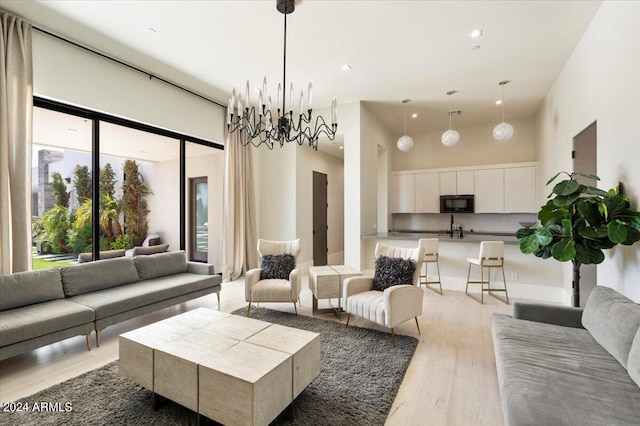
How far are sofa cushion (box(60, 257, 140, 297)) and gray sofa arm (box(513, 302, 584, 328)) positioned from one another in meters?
4.34

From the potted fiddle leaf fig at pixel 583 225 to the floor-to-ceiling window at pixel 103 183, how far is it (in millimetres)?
5099

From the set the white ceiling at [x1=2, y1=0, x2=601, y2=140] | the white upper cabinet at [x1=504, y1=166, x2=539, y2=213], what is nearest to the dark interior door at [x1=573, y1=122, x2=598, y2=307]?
the white ceiling at [x1=2, y1=0, x2=601, y2=140]

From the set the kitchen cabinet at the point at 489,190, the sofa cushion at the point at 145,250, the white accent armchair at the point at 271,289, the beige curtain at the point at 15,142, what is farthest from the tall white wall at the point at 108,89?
the kitchen cabinet at the point at 489,190

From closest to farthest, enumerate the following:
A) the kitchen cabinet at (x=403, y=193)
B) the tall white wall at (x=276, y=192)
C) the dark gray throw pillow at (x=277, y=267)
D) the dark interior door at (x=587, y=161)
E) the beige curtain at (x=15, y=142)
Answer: the beige curtain at (x=15, y=142) < the dark interior door at (x=587, y=161) < the dark gray throw pillow at (x=277, y=267) < the tall white wall at (x=276, y=192) < the kitchen cabinet at (x=403, y=193)

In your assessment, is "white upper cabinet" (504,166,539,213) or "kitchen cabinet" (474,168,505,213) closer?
"white upper cabinet" (504,166,539,213)

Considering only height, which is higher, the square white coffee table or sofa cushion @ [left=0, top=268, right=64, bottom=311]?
sofa cushion @ [left=0, top=268, right=64, bottom=311]

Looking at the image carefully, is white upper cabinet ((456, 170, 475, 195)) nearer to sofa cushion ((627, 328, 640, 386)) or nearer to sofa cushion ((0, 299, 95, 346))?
sofa cushion ((627, 328, 640, 386))

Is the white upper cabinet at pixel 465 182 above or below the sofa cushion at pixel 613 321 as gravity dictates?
above

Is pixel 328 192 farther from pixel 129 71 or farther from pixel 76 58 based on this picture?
pixel 76 58

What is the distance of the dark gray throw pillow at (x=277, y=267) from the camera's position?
4004 millimetres

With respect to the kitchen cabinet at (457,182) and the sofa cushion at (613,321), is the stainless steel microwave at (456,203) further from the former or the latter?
the sofa cushion at (613,321)

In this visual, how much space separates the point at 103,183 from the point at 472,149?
737cm

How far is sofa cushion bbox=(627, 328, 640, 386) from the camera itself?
1.48 m

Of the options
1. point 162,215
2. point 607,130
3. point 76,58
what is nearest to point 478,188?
point 607,130
